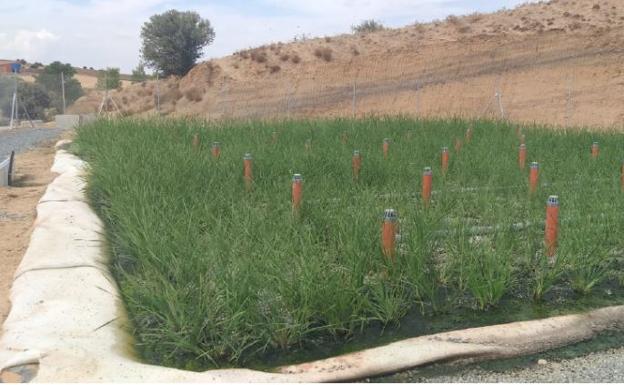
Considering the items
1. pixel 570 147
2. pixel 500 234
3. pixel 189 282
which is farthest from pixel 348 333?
pixel 570 147

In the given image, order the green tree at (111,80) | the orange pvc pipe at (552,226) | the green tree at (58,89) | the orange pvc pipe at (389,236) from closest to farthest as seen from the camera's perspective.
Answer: the orange pvc pipe at (389,236)
the orange pvc pipe at (552,226)
the green tree at (58,89)
the green tree at (111,80)

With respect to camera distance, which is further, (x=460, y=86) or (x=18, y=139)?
(x=460, y=86)

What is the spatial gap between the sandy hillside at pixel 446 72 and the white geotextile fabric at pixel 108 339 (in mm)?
23395

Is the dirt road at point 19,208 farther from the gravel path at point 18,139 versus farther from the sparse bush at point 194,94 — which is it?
the sparse bush at point 194,94

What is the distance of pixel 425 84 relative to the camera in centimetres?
3109

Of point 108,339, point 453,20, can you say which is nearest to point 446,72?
point 453,20

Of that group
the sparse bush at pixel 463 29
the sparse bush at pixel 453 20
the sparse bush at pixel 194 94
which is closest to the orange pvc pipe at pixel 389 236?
the sparse bush at pixel 194 94

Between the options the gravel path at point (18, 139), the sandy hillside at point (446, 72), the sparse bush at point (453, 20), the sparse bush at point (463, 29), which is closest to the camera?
the gravel path at point (18, 139)

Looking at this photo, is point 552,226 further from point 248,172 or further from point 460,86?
point 460,86

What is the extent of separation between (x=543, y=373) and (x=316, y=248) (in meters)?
1.66

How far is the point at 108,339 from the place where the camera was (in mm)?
3973

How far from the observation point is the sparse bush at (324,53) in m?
33.5

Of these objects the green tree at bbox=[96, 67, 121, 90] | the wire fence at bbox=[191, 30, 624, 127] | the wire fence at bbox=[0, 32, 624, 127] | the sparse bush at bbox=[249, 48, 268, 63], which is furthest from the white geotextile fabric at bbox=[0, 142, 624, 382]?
the green tree at bbox=[96, 67, 121, 90]

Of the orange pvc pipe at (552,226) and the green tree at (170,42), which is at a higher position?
the green tree at (170,42)
